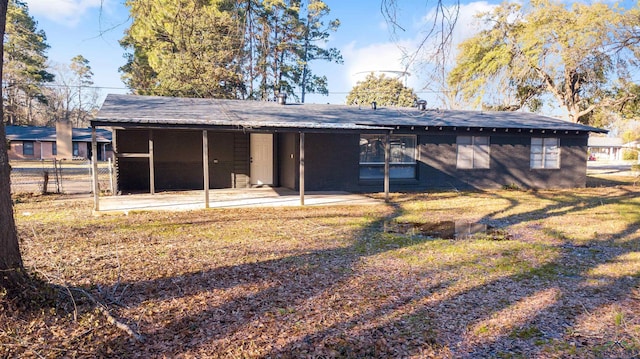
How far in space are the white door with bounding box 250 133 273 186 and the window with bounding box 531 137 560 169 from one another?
32.0ft

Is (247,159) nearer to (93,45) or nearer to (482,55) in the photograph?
(93,45)

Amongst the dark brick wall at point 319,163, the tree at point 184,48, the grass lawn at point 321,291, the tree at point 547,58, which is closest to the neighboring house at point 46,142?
the tree at point 184,48

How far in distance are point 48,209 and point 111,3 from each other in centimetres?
675

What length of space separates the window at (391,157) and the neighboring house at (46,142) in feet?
85.5

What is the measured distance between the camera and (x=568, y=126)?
14914mm

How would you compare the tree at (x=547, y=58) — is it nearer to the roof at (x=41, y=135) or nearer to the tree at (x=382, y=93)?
the tree at (x=382, y=93)

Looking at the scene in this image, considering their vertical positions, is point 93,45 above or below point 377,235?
above

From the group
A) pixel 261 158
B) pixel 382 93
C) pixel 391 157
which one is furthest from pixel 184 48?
pixel 382 93

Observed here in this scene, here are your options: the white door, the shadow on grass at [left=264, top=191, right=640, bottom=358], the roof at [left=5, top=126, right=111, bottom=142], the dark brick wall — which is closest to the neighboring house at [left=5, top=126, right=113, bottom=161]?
the roof at [left=5, top=126, right=111, bottom=142]

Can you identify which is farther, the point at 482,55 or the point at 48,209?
the point at 482,55

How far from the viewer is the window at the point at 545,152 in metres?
15.0

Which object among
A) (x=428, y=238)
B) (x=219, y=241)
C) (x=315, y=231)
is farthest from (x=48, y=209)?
(x=428, y=238)

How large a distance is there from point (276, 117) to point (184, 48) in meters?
6.25

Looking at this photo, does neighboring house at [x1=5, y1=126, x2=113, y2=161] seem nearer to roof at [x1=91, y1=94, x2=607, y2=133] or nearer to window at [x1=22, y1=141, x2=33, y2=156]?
window at [x1=22, y1=141, x2=33, y2=156]
